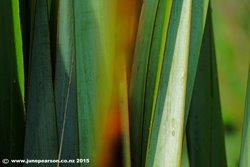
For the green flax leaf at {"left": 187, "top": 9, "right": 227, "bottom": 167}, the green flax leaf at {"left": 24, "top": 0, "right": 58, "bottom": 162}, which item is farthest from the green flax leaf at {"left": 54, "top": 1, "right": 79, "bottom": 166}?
the green flax leaf at {"left": 187, "top": 9, "right": 227, "bottom": 167}

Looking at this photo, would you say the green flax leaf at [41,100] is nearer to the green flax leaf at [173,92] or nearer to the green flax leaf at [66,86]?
the green flax leaf at [66,86]

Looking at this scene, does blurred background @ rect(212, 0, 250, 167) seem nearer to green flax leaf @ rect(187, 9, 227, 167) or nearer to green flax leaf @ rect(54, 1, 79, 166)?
green flax leaf @ rect(187, 9, 227, 167)

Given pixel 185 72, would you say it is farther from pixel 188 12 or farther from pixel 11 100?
pixel 11 100

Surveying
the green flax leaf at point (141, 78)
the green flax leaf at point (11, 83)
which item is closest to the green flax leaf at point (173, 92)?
the green flax leaf at point (141, 78)

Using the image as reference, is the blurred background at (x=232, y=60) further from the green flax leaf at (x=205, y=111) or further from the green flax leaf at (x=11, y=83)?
the green flax leaf at (x=11, y=83)

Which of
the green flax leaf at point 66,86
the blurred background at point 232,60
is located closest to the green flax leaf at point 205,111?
the blurred background at point 232,60

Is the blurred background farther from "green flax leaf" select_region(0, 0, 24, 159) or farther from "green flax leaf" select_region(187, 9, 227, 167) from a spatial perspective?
"green flax leaf" select_region(0, 0, 24, 159)

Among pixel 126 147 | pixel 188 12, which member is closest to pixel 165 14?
pixel 188 12

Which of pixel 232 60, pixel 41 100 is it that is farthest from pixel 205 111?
pixel 41 100
